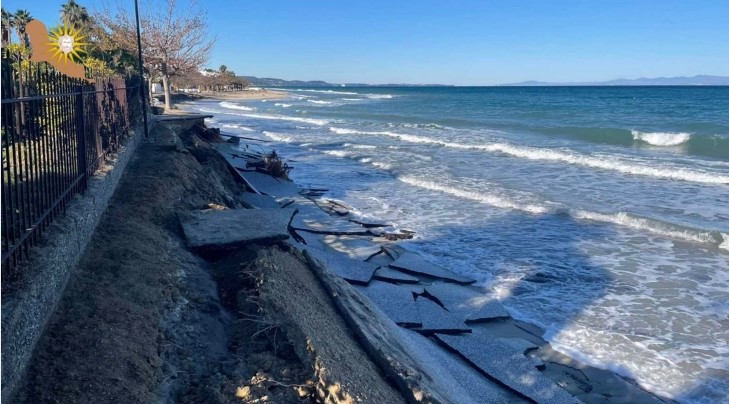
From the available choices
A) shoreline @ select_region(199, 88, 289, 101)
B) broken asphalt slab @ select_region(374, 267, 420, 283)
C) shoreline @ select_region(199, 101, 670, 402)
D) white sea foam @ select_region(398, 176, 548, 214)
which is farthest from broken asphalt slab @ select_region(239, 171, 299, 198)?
shoreline @ select_region(199, 88, 289, 101)

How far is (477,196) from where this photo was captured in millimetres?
14602

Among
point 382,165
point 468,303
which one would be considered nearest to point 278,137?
point 382,165

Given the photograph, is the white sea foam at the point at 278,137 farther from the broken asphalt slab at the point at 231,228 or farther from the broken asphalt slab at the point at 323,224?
the broken asphalt slab at the point at 231,228

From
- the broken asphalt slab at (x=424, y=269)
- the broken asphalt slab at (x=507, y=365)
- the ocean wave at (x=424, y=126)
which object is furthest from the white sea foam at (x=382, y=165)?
the ocean wave at (x=424, y=126)

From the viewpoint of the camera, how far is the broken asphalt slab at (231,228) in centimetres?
571

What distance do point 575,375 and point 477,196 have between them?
29.4 feet

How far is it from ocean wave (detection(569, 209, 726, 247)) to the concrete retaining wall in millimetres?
10390

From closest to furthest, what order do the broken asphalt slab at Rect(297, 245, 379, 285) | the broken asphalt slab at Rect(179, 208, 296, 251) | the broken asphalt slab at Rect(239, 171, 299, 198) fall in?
the broken asphalt slab at Rect(179, 208, 296, 251)
the broken asphalt slab at Rect(297, 245, 379, 285)
the broken asphalt slab at Rect(239, 171, 299, 198)

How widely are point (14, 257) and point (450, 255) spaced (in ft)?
23.9

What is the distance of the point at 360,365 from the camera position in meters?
3.90

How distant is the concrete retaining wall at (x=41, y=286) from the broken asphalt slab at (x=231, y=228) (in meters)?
1.01

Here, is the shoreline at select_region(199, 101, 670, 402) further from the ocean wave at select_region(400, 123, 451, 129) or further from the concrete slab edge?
the ocean wave at select_region(400, 123, 451, 129)

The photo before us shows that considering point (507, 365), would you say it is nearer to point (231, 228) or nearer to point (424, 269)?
point (424, 269)

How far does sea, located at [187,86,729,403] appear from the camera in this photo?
6.66 meters
